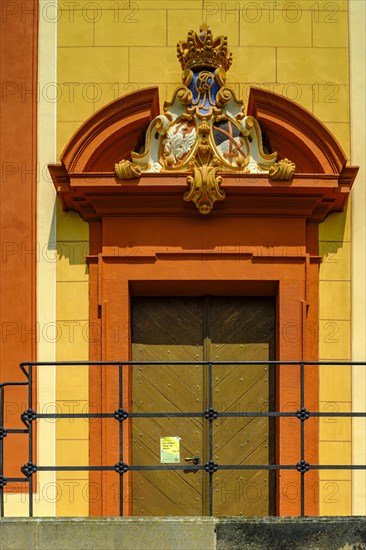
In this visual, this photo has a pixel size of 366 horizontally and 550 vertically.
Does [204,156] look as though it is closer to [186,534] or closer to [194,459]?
[194,459]

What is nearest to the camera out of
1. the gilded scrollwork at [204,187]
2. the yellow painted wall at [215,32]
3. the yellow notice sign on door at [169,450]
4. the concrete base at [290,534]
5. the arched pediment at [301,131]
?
the concrete base at [290,534]

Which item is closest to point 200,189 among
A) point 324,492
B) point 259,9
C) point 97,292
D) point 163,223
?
point 163,223

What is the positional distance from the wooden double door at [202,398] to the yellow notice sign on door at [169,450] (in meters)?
0.03

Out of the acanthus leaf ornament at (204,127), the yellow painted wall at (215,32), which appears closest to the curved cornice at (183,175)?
the acanthus leaf ornament at (204,127)

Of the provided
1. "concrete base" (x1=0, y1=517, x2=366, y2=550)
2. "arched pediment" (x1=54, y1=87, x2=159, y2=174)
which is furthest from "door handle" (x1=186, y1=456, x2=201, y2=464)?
"arched pediment" (x1=54, y1=87, x2=159, y2=174)

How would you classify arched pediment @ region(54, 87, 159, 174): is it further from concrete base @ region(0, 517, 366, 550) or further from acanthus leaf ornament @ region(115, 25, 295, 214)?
concrete base @ region(0, 517, 366, 550)

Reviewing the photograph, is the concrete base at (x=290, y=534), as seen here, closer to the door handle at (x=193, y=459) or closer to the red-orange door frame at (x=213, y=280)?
the red-orange door frame at (x=213, y=280)

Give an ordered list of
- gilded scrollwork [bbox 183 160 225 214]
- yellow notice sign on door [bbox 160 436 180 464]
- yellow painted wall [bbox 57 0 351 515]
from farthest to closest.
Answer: yellow painted wall [bbox 57 0 351 515]
yellow notice sign on door [bbox 160 436 180 464]
gilded scrollwork [bbox 183 160 225 214]

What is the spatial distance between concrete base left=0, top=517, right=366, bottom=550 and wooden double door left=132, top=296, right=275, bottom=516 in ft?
7.76

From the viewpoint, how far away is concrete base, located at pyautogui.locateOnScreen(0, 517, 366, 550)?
6625 mm

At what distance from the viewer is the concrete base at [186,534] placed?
6.62m

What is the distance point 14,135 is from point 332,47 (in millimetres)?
3069

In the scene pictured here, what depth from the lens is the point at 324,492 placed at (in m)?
8.88

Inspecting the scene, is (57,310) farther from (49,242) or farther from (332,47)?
(332,47)
